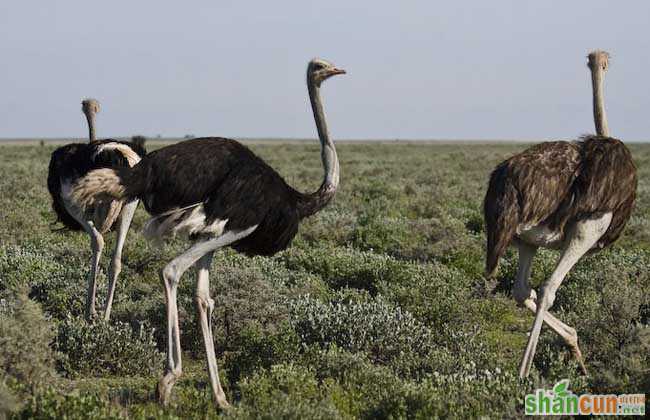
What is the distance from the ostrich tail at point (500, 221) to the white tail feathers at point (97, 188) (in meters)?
2.17

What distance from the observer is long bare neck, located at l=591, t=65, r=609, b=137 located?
6066 mm

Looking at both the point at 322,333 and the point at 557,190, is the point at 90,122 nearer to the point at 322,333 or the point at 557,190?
the point at 322,333

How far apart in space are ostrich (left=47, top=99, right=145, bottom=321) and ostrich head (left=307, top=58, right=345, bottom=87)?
1962 mm

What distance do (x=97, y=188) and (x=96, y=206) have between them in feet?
7.46

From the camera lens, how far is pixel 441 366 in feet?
17.6

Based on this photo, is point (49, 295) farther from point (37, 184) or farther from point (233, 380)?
point (37, 184)

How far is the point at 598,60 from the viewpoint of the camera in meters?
6.17

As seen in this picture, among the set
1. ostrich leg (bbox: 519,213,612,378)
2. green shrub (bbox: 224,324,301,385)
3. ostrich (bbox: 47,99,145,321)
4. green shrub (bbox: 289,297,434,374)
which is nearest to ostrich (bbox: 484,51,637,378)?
ostrich leg (bbox: 519,213,612,378)

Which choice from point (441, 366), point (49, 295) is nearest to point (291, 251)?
point (49, 295)

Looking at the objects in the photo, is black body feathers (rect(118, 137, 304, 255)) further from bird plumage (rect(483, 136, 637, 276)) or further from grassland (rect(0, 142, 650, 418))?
bird plumage (rect(483, 136, 637, 276))

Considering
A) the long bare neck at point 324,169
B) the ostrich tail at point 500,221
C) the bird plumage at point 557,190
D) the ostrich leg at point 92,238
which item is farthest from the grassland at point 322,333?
the long bare neck at point 324,169

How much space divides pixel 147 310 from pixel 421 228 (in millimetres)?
5321

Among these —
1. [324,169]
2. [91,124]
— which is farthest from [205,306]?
[91,124]

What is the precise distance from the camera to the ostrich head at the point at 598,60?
617 centimetres
